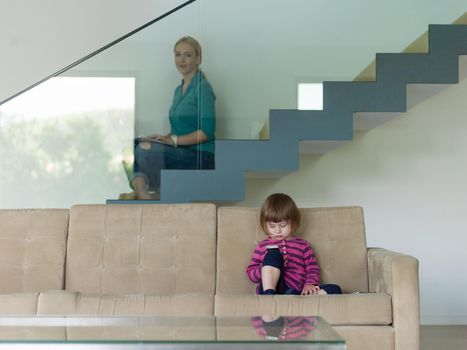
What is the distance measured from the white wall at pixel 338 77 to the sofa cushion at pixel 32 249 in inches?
43.8

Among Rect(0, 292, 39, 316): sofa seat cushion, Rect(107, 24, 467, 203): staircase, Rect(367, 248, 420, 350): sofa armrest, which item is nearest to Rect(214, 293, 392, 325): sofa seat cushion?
Rect(367, 248, 420, 350): sofa armrest

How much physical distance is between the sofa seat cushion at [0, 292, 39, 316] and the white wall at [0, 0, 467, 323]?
1566 mm

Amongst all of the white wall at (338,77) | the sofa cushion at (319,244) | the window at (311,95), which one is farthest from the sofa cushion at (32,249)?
the window at (311,95)

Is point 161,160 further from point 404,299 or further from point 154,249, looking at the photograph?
point 404,299

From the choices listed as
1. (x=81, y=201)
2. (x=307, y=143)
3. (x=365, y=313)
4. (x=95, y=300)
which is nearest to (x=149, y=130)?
(x=81, y=201)

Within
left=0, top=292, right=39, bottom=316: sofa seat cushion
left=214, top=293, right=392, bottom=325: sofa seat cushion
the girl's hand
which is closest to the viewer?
left=214, top=293, right=392, bottom=325: sofa seat cushion

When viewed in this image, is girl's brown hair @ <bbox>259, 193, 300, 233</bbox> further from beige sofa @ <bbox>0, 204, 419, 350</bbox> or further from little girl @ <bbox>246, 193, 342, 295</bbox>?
beige sofa @ <bbox>0, 204, 419, 350</bbox>

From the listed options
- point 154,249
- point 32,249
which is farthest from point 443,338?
point 32,249

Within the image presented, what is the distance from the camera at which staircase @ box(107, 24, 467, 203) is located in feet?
14.6

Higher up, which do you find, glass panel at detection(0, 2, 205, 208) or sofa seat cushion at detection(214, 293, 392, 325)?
glass panel at detection(0, 2, 205, 208)

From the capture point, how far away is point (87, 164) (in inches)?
181

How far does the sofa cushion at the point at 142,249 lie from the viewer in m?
3.91

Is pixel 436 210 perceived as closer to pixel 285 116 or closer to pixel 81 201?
pixel 285 116

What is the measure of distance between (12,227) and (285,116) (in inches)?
60.3
